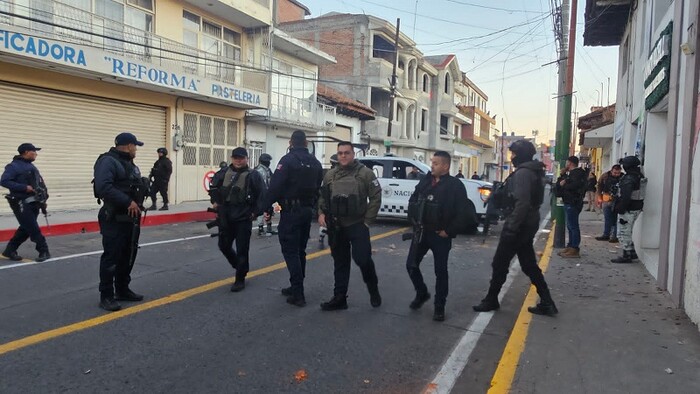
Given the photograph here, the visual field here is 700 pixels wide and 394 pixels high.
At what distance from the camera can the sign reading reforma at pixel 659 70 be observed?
21.2 feet

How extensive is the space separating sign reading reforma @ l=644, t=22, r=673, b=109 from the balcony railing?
11.2 meters

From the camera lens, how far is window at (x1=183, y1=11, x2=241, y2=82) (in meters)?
17.9

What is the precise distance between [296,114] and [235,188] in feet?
57.1

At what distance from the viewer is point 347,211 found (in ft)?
16.6

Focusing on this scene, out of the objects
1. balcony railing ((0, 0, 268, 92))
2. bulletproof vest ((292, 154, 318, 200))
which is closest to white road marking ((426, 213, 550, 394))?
bulletproof vest ((292, 154, 318, 200))

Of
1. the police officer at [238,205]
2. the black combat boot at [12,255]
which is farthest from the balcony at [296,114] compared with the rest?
the police officer at [238,205]

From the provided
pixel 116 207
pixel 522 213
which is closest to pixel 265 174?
pixel 116 207

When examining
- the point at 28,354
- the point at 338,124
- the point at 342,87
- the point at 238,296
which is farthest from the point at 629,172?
the point at 342,87

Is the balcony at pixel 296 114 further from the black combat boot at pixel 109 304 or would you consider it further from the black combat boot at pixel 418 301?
the black combat boot at pixel 418 301

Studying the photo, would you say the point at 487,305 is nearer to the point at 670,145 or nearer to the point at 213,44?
the point at 670,145

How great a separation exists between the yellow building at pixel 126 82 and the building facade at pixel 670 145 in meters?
11.3

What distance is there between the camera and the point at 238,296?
575 cm

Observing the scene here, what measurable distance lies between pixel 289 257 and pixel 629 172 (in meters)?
5.53

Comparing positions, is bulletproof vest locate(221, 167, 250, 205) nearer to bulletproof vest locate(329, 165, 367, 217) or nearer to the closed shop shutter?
bulletproof vest locate(329, 165, 367, 217)
